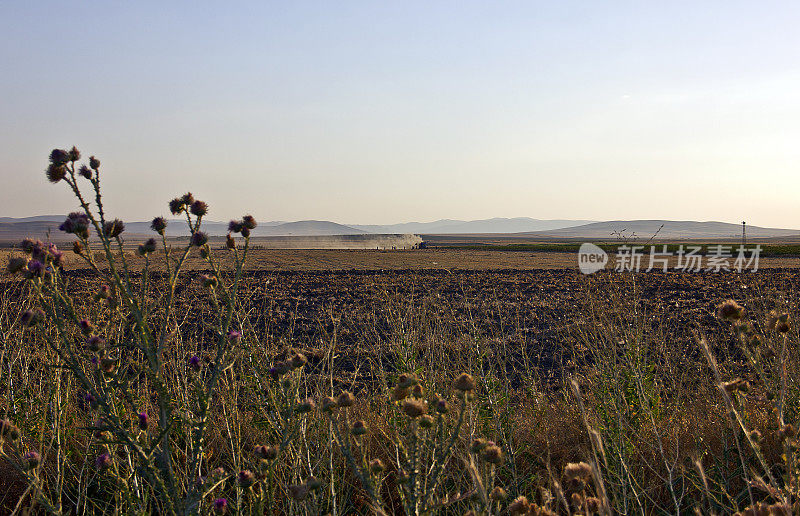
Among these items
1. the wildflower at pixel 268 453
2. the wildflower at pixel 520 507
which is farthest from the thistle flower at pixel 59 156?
the wildflower at pixel 520 507

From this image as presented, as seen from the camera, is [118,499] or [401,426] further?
[401,426]

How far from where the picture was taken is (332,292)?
53.0 feet

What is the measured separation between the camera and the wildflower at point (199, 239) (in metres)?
2.16

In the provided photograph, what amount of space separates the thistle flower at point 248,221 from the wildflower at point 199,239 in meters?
0.16

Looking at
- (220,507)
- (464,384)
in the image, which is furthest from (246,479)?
(464,384)

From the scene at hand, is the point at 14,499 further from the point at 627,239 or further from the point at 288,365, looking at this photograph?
the point at 627,239

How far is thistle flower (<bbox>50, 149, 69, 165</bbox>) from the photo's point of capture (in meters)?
1.97

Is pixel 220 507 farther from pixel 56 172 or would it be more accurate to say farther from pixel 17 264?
pixel 56 172

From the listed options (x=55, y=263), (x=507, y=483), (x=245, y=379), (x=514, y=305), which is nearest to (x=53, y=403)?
(x=245, y=379)

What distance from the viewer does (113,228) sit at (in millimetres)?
2051

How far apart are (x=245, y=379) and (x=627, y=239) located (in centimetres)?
300

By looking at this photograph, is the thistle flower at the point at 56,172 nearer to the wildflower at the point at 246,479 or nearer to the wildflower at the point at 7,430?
the wildflower at the point at 7,430

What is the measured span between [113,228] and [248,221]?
0.48 meters

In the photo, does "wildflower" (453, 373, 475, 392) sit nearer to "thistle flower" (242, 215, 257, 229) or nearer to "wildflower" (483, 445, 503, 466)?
"wildflower" (483, 445, 503, 466)
